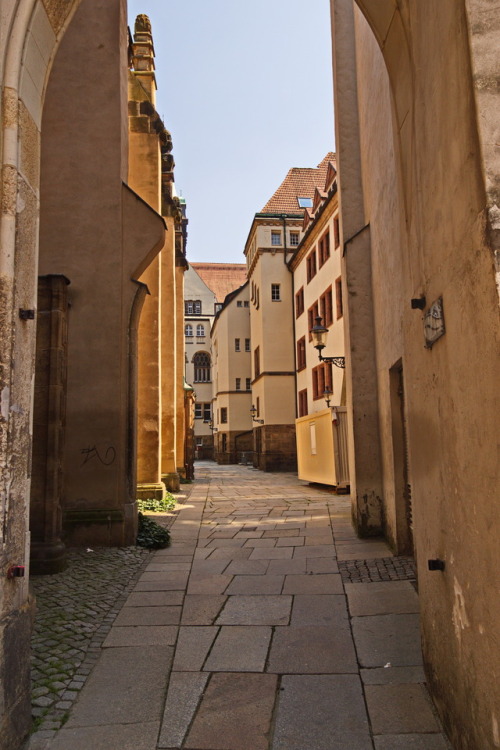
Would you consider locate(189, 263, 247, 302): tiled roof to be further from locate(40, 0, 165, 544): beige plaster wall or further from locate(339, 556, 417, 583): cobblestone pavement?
locate(339, 556, 417, 583): cobblestone pavement

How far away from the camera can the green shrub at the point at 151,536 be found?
8.39 metres

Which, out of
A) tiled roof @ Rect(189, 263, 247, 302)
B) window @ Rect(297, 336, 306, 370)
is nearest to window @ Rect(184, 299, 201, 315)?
tiled roof @ Rect(189, 263, 247, 302)

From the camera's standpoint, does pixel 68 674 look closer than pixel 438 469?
No

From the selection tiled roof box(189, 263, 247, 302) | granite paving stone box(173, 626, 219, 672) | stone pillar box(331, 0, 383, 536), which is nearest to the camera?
Result: granite paving stone box(173, 626, 219, 672)

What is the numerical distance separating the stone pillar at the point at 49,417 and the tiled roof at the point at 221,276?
6446 cm

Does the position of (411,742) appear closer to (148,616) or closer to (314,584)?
(148,616)

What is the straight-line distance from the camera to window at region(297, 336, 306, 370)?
31406 mm

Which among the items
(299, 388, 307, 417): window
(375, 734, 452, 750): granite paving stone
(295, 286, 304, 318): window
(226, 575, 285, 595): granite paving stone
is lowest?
(375, 734, 452, 750): granite paving stone

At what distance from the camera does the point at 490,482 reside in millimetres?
2406

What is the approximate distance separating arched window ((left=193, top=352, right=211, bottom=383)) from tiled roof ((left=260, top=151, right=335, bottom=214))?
28.7 meters

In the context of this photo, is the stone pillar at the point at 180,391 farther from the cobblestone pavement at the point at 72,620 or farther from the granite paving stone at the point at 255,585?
the granite paving stone at the point at 255,585

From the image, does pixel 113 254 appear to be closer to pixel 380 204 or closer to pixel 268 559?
pixel 380 204

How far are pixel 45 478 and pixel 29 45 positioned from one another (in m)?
4.76

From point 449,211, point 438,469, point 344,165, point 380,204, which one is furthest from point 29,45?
point 344,165
